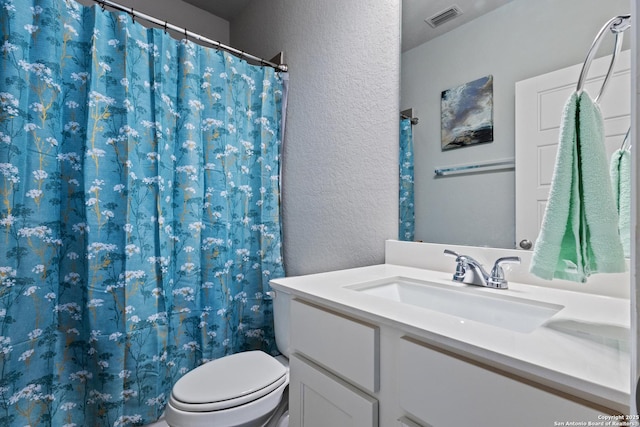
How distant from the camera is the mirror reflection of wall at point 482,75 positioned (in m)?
0.84

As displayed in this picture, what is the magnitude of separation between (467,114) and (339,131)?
560 mm

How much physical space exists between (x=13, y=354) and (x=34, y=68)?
1002mm

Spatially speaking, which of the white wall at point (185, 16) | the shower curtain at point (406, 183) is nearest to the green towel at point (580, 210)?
Answer: the shower curtain at point (406, 183)

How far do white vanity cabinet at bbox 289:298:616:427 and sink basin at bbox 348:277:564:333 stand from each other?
0.20 m

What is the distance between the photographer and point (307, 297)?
80 cm

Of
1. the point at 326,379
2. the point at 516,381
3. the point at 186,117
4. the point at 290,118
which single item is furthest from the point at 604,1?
the point at 186,117

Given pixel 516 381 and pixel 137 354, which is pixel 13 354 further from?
pixel 516 381

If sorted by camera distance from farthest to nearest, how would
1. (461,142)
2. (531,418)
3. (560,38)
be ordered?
(461,142)
(560,38)
(531,418)

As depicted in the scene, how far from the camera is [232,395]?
103 centimetres

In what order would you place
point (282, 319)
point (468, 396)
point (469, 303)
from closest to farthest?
point (468, 396) < point (469, 303) < point (282, 319)

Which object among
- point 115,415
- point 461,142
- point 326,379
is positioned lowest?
point 115,415

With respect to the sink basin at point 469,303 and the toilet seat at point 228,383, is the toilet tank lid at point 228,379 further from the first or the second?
the sink basin at point 469,303

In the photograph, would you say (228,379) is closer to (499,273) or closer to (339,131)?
(499,273)

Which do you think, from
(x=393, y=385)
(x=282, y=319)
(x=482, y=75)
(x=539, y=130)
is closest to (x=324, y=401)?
(x=393, y=385)
